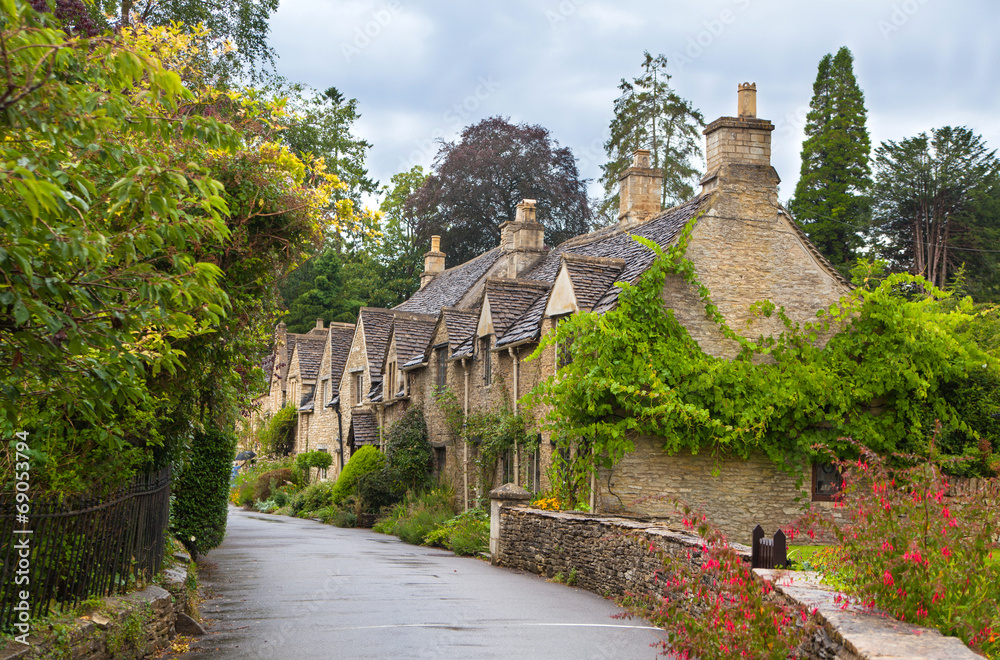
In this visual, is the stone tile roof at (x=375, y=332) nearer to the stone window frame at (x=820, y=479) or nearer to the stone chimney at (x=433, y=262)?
the stone chimney at (x=433, y=262)

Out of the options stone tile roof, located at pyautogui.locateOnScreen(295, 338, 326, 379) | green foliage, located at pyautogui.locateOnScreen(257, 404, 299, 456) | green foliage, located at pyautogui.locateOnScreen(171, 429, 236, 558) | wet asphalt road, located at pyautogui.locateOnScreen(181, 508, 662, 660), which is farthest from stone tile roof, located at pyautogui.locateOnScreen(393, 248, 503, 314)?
green foliage, located at pyautogui.locateOnScreen(171, 429, 236, 558)

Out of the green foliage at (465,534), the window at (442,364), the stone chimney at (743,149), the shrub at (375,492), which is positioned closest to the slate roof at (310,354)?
the shrub at (375,492)

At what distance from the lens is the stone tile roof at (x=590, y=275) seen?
20.9m

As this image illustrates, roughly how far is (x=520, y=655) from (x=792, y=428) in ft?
39.3

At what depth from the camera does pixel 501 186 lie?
47.7 metres

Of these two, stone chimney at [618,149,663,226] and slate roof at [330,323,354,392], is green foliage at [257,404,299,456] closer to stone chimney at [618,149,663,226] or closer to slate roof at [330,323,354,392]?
slate roof at [330,323,354,392]

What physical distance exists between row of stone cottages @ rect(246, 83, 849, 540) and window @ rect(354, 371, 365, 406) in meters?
3.61

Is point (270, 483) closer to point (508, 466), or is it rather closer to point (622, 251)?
point (508, 466)

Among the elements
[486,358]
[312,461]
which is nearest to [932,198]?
[486,358]

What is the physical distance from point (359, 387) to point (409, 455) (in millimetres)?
9870

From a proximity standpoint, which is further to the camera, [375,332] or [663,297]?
[375,332]

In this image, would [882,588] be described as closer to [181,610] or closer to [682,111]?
[181,610]

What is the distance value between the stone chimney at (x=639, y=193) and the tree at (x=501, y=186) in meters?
17.3

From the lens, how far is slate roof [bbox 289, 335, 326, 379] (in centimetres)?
4959
